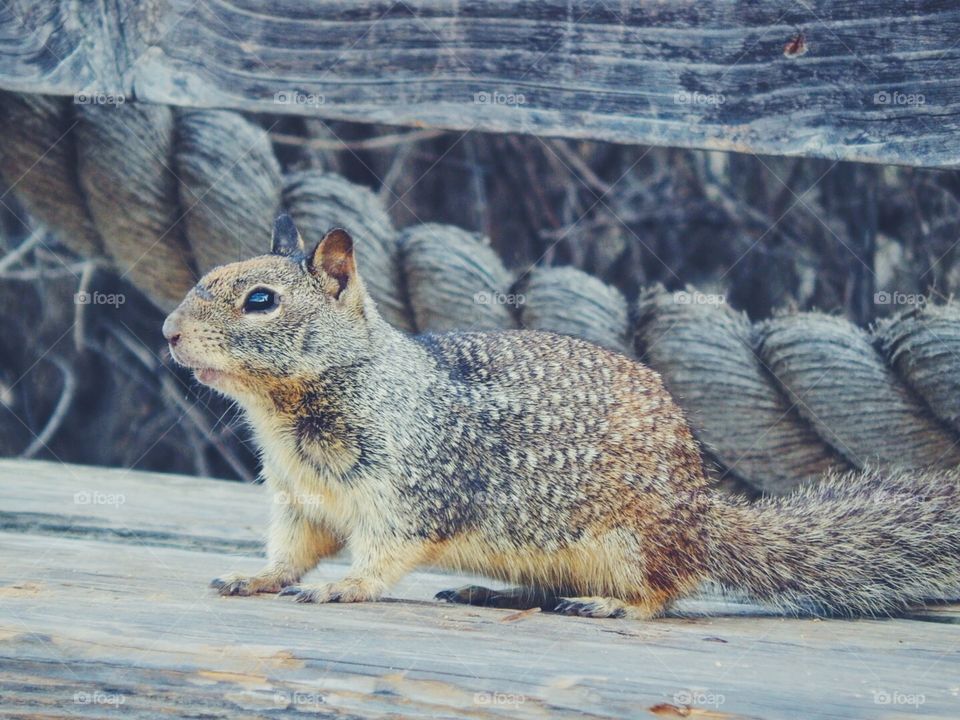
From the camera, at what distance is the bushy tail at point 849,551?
2562 mm

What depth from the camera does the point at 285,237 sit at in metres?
2.93

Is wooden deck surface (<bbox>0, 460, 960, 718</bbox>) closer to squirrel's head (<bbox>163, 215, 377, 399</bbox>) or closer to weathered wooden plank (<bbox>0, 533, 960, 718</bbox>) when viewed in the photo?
weathered wooden plank (<bbox>0, 533, 960, 718</bbox>)

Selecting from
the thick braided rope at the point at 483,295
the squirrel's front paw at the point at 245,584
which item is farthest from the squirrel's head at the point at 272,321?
the thick braided rope at the point at 483,295

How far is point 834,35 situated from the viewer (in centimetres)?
281

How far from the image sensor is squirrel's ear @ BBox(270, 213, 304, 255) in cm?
292

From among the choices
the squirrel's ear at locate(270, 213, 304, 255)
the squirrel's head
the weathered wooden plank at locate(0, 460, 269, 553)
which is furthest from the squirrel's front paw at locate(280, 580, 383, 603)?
the squirrel's ear at locate(270, 213, 304, 255)

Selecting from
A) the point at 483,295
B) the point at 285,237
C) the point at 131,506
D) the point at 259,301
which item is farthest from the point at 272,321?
the point at 483,295

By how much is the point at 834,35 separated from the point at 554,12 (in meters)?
0.60

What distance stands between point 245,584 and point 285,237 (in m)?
0.82

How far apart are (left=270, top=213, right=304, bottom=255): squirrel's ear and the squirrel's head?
0.30 ft

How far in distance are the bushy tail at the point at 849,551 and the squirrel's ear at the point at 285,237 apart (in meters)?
1.08

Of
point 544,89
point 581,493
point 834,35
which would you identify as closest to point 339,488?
point 581,493

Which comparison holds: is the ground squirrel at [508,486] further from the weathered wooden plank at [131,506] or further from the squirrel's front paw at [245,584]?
the weathered wooden plank at [131,506]

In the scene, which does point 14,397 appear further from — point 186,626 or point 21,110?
point 186,626
